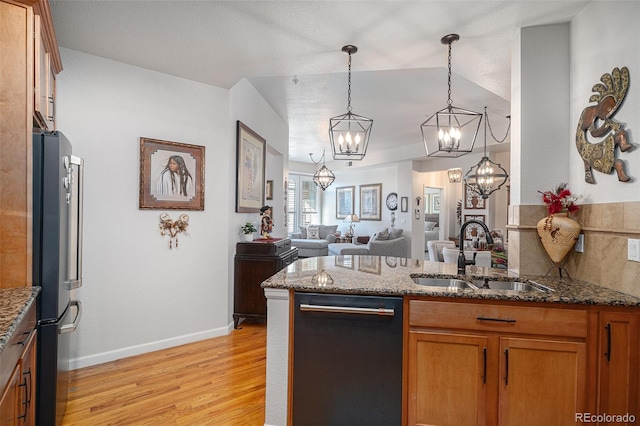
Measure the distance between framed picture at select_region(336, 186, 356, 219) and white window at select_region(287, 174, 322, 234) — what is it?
754 mm

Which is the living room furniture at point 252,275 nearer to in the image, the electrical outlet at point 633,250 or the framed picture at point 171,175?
the framed picture at point 171,175

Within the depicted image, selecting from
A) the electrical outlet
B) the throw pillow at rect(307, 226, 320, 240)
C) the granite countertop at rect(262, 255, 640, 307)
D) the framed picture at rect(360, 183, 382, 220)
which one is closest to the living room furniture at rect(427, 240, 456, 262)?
the granite countertop at rect(262, 255, 640, 307)

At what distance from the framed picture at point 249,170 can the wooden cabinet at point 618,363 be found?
322cm

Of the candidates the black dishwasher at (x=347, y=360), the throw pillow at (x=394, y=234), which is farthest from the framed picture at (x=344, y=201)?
the black dishwasher at (x=347, y=360)

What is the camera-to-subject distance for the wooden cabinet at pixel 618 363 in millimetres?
1553

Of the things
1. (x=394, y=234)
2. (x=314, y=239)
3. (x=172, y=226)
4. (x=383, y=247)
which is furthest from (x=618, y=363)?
(x=314, y=239)

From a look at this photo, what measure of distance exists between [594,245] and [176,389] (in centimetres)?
292

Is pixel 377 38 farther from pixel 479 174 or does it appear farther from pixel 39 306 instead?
pixel 479 174

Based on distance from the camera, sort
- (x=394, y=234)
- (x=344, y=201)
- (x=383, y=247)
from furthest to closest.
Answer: (x=344, y=201) → (x=394, y=234) → (x=383, y=247)

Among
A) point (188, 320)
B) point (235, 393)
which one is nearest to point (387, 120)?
point (188, 320)

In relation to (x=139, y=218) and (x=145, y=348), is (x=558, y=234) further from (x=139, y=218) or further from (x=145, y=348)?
(x=145, y=348)

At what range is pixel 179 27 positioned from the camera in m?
2.27

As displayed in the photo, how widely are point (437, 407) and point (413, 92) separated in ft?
12.4

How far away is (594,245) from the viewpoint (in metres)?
1.93
